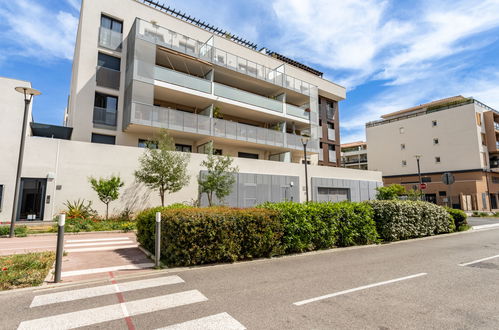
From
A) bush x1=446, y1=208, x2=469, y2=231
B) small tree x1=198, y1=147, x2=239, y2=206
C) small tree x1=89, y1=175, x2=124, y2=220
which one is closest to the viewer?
bush x1=446, y1=208, x2=469, y2=231

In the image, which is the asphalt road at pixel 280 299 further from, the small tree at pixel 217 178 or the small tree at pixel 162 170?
the small tree at pixel 217 178

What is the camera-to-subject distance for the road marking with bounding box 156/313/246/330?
3.59 metres

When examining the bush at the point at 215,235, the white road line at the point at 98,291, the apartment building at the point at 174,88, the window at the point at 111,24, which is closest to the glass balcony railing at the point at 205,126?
the apartment building at the point at 174,88

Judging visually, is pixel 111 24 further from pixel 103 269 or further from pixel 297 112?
pixel 103 269

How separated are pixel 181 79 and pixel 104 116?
239 inches

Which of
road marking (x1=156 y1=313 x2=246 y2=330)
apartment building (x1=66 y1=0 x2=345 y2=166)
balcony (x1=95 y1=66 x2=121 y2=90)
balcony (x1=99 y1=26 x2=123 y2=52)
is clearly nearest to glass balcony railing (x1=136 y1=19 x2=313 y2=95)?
apartment building (x1=66 y1=0 x2=345 y2=166)

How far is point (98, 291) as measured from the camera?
507 cm

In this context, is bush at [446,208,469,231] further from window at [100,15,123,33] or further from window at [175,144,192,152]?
window at [100,15,123,33]

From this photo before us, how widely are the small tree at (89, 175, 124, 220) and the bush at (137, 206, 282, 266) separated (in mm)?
8535

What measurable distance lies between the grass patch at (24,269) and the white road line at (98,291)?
35.9 inches

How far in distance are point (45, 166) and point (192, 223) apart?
12.9m

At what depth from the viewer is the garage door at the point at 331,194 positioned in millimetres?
26572

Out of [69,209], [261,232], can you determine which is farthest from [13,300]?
[69,209]

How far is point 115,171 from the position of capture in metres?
17.1
